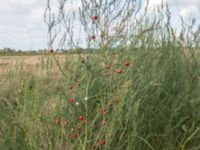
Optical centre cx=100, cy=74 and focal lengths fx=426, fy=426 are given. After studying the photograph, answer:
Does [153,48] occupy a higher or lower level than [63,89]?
higher

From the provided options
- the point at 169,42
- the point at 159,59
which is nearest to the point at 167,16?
the point at 169,42

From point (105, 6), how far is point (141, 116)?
855mm

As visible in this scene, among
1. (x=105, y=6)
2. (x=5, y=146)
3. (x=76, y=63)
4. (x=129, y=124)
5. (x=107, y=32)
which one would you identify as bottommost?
A: (x=5, y=146)

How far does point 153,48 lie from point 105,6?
75 cm

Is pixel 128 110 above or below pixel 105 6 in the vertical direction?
below

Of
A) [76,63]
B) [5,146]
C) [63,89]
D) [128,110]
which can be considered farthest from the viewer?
[76,63]

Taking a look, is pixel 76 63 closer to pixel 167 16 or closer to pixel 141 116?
pixel 141 116

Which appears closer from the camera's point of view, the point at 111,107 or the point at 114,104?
the point at 114,104

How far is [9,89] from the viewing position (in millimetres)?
3896

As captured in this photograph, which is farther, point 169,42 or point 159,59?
point 169,42

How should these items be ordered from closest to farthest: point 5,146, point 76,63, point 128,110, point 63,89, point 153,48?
1. point 128,110
2. point 5,146
3. point 63,89
4. point 76,63
5. point 153,48

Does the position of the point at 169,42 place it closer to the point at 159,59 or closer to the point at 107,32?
the point at 159,59

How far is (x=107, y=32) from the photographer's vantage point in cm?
281

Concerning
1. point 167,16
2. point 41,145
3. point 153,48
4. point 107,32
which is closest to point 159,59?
point 153,48
